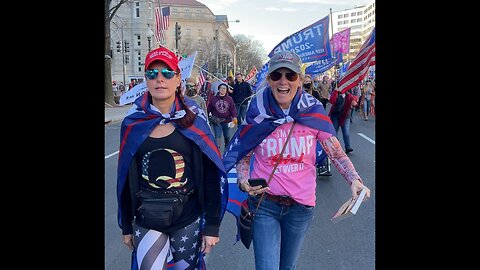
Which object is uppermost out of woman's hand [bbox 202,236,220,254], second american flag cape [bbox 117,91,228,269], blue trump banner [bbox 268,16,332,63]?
blue trump banner [bbox 268,16,332,63]

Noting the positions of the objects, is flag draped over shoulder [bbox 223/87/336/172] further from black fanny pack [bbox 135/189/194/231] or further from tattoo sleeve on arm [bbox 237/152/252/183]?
black fanny pack [bbox 135/189/194/231]

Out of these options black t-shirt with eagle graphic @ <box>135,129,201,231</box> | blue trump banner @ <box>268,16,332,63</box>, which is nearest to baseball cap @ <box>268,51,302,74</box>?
black t-shirt with eagle graphic @ <box>135,129,201,231</box>

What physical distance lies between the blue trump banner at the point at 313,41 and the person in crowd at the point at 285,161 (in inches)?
230

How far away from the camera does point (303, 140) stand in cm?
Result: 282

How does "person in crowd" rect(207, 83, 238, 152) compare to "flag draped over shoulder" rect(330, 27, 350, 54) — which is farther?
"flag draped over shoulder" rect(330, 27, 350, 54)

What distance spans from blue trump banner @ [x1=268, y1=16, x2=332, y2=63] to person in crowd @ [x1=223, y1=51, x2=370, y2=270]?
19.2 ft

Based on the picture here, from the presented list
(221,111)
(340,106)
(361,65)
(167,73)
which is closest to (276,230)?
(167,73)

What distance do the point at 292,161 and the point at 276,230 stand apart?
46 cm

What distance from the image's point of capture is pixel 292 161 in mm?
2801

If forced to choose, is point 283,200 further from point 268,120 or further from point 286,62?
point 286,62

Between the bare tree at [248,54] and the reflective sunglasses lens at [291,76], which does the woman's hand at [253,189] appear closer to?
the reflective sunglasses lens at [291,76]

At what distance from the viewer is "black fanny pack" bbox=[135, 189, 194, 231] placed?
8.20 ft
